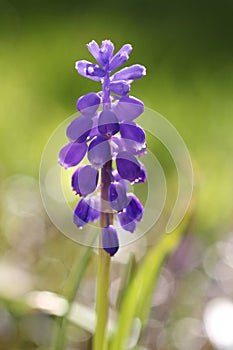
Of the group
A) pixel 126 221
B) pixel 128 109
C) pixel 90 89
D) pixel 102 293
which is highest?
pixel 90 89

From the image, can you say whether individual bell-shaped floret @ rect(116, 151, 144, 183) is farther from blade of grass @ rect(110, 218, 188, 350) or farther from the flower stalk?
blade of grass @ rect(110, 218, 188, 350)

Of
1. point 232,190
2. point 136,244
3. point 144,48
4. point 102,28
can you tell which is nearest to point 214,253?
point 136,244

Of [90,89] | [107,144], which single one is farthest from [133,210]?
[90,89]

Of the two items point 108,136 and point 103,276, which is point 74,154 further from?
point 103,276

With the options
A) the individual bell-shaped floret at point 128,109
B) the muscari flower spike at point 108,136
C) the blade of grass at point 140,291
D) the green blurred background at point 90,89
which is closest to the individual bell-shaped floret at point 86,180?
the muscari flower spike at point 108,136

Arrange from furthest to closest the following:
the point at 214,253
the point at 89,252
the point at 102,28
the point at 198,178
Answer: the point at 102,28, the point at 214,253, the point at 198,178, the point at 89,252

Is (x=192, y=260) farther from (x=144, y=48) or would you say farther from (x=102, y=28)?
(x=102, y=28)

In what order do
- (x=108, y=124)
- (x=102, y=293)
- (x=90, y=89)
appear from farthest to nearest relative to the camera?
1. (x=90, y=89)
2. (x=102, y=293)
3. (x=108, y=124)
